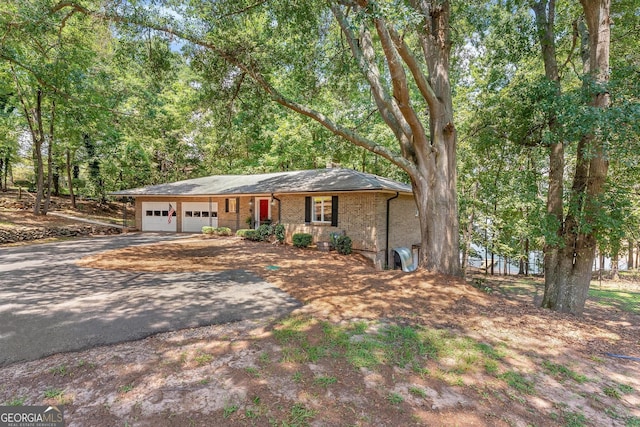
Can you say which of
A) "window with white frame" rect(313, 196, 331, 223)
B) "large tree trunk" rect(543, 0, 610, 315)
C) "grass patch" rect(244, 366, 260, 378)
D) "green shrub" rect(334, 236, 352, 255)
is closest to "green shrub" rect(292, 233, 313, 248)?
"window with white frame" rect(313, 196, 331, 223)

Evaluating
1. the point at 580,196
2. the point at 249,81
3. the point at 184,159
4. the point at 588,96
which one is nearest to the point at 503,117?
the point at 588,96

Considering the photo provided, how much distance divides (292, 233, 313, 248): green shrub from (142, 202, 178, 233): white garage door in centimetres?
1027

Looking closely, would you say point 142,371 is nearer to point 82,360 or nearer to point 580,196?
point 82,360

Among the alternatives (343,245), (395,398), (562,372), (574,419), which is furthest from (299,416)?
(343,245)

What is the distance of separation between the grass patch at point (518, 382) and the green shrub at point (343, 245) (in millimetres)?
8746

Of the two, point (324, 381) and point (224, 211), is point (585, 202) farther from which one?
point (224, 211)

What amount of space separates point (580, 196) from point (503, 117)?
2.87 m

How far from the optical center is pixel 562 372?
360cm

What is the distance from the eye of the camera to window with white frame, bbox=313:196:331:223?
1350cm

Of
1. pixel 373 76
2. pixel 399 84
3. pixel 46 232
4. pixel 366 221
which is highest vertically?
pixel 373 76

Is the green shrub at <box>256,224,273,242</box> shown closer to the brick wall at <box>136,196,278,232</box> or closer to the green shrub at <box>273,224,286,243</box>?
the green shrub at <box>273,224,286,243</box>

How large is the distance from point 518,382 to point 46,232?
64.9 ft

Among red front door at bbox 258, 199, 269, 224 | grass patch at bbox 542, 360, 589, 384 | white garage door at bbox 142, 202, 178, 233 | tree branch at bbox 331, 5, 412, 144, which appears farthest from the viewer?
white garage door at bbox 142, 202, 178, 233

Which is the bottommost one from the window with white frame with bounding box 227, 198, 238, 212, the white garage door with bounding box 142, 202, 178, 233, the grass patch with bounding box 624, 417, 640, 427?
the grass patch with bounding box 624, 417, 640, 427
